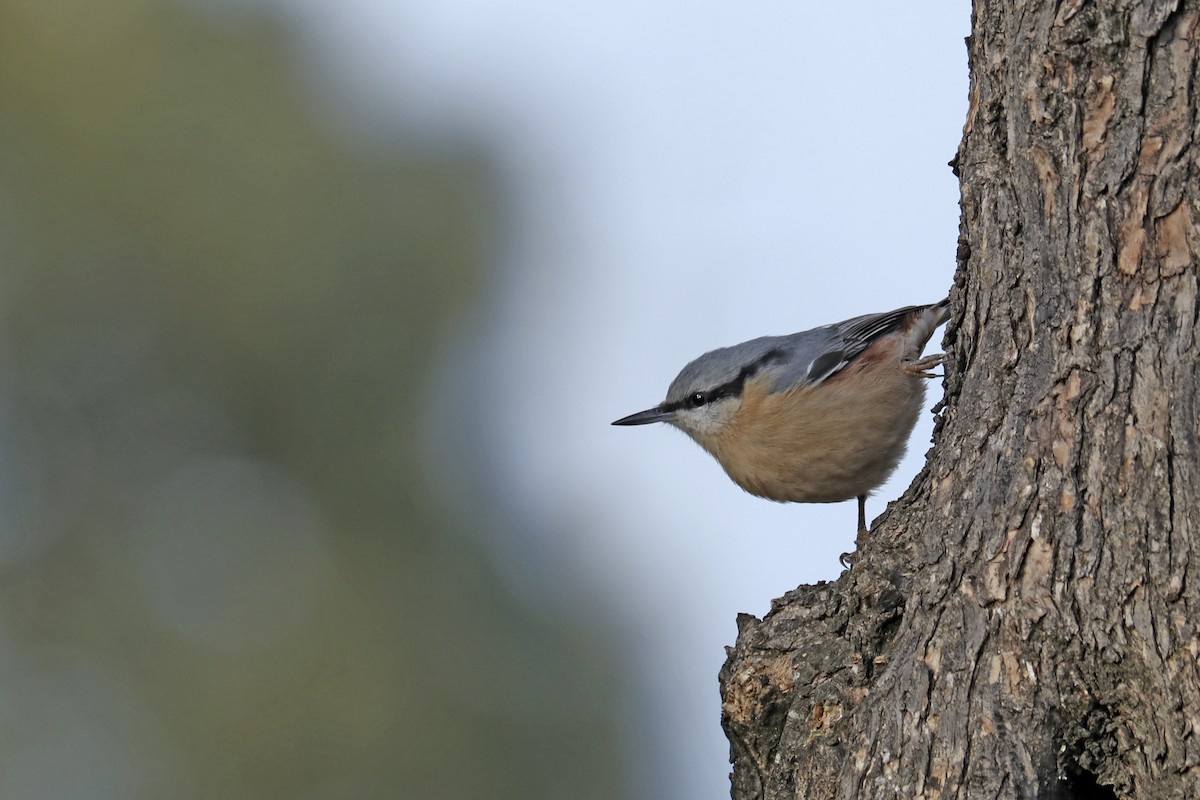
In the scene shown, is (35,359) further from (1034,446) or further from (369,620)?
(1034,446)

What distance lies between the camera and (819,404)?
4.13 metres

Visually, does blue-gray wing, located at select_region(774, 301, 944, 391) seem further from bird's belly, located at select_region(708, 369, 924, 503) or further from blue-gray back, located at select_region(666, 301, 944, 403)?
bird's belly, located at select_region(708, 369, 924, 503)

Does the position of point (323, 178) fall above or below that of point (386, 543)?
above

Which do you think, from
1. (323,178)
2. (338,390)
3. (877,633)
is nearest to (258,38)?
(323,178)

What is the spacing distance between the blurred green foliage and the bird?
5568 mm

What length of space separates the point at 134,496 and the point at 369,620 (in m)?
2.22

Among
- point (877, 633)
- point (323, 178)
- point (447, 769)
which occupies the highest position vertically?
point (323, 178)

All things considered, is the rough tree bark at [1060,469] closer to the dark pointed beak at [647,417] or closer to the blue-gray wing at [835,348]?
the blue-gray wing at [835,348]

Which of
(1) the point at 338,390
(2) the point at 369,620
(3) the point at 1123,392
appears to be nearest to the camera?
(3) the point at 1123,392

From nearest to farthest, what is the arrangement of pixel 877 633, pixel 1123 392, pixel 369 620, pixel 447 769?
pixel 1123 392, pixel 877 633, pixel 447 769, pixel 369 620

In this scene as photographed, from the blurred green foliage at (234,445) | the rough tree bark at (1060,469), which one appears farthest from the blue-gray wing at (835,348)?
the blurred green foliage at (234,445)

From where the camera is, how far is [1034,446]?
2180 mm

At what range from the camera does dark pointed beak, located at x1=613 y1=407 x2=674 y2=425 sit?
4711 millimetres

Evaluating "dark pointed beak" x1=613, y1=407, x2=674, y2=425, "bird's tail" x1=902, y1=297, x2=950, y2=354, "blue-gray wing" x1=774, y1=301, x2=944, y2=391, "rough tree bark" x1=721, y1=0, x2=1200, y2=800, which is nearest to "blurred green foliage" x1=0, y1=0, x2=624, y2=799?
"dark pointed beak" x1=613, y1=407, x2=674, y2=425
